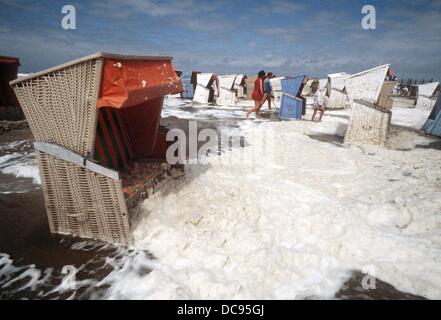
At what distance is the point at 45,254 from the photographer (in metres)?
3.28

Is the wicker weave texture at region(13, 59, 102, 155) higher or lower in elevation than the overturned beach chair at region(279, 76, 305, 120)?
lower

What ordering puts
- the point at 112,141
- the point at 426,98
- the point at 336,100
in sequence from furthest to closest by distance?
the point at 426,98, the point at 336,100, the point at 112,141

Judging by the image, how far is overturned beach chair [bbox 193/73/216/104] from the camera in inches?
816

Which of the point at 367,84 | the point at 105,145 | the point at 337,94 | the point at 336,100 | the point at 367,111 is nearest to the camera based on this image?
the point at 105,145

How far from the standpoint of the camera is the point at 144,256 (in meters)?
3.22

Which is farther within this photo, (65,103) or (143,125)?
(143,125)

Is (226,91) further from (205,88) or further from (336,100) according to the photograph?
(336,100)

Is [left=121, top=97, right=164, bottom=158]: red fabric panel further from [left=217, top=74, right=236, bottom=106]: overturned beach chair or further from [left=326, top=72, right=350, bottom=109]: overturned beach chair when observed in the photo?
[left=326, top=72, right=350, bottom=109]: overturned beach chair

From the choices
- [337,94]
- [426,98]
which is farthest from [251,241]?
[426,98]

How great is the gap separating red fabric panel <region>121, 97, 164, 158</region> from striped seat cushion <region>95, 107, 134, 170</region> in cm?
14

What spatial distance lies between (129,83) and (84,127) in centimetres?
74

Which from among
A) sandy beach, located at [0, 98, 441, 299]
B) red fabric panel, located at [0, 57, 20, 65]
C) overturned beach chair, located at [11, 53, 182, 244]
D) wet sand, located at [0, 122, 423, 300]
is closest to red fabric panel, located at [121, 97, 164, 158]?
sandy beach, located at [0, 98, 441, 299]

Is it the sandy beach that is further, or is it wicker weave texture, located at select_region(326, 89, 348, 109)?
wicker weave texture, located at select_region(326, 89, 348, 109)
